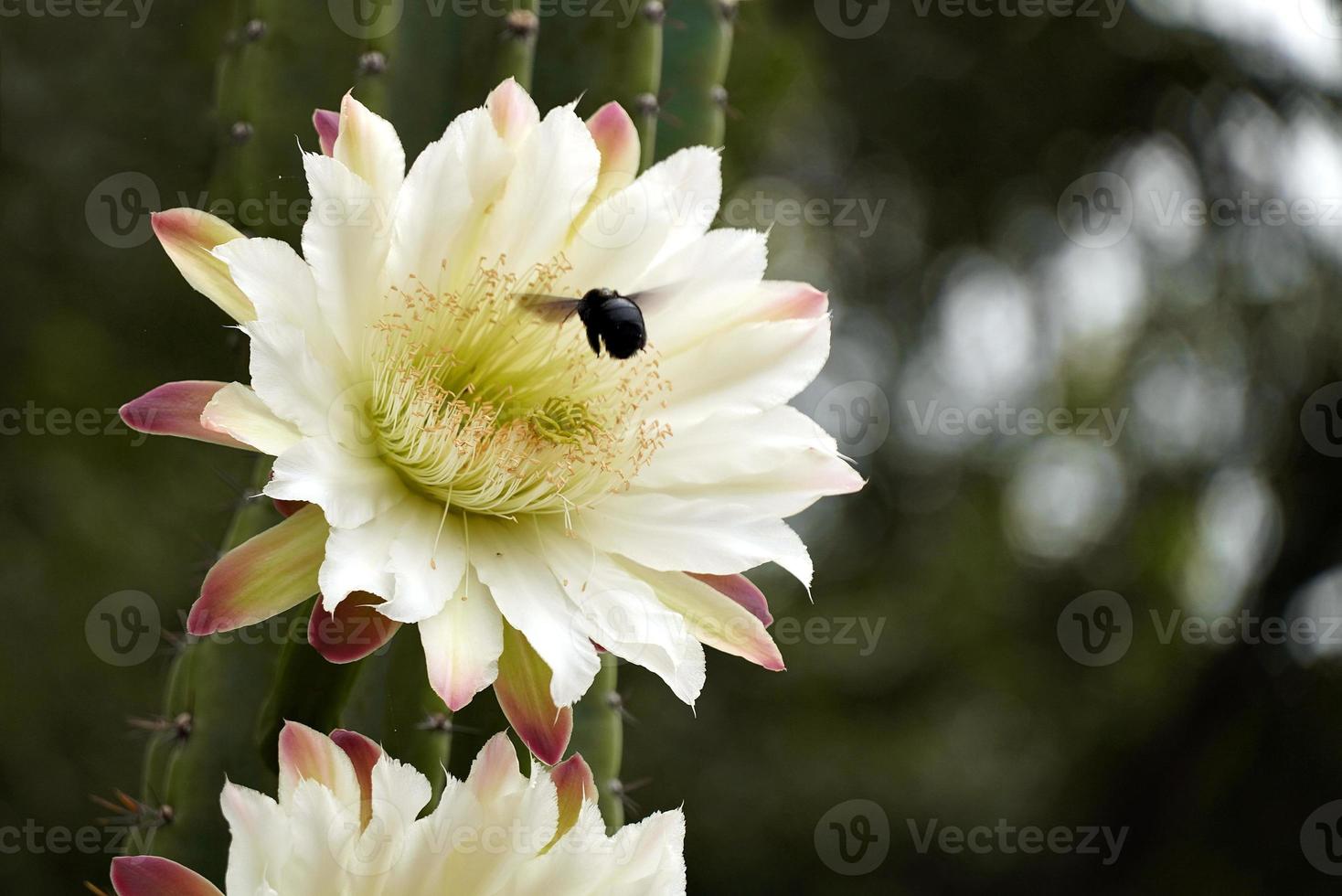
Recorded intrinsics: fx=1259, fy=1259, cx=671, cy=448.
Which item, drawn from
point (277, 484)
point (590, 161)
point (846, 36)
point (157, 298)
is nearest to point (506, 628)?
point (277, 484)

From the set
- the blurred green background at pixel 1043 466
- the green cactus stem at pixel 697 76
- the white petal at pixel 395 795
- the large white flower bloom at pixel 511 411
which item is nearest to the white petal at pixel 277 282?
the large white flower bloom at pixel 511 411

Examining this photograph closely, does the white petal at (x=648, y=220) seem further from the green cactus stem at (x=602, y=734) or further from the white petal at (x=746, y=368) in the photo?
the green cactus stem at (x=602, y=734)

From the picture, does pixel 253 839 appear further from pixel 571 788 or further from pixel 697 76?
pixel 697 76

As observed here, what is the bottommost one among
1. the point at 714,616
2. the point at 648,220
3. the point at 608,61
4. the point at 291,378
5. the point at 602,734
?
the point at 602,734

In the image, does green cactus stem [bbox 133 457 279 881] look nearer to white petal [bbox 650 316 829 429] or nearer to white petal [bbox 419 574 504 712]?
white petal [bbox 419 574 504 712]

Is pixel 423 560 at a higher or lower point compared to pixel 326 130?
lower

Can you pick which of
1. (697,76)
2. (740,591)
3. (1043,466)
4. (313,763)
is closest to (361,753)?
(313,763)

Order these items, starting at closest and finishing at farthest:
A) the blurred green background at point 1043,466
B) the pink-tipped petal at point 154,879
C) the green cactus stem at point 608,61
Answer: the pink-tipped petal at point 154,879, the green cactus stem at point 608,61, the blurred green background at point 1043,466
